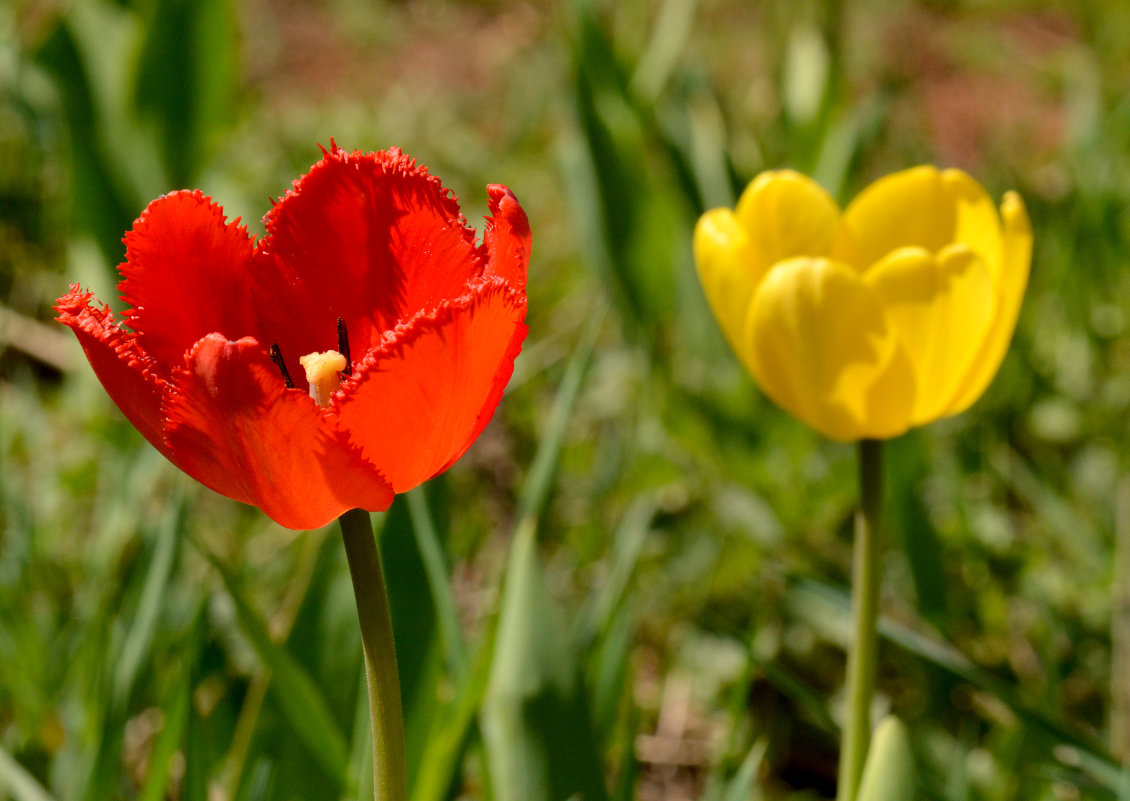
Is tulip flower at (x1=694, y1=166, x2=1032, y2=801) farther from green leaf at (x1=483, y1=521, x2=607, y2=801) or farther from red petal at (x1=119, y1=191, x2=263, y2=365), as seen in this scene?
red petal at (x1=119, y1=191, x2=263, y2=365)

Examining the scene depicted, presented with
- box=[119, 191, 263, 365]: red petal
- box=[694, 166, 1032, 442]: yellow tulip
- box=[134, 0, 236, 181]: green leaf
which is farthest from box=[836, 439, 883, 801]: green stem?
box=[134, 0, 236, 181]: green leaf

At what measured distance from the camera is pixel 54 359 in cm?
203

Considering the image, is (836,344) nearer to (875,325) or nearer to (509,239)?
(875,325)

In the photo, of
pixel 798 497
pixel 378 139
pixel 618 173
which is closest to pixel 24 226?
pixel 378 139

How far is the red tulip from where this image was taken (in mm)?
510

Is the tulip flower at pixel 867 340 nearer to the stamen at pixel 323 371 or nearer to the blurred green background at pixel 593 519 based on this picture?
the blurred green background at pixel 593 519

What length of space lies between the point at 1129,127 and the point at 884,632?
5.99 feet

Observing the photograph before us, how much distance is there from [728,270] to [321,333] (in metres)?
0.39

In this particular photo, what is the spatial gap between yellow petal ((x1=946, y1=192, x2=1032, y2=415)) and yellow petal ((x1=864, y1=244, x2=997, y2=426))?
0.05 ft

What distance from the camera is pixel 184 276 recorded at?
60cm

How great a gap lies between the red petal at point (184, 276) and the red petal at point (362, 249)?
0.02 metres

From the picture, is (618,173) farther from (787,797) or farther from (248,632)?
(248,632)

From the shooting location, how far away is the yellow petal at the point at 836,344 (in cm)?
86

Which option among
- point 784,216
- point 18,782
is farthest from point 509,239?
point 18,782
